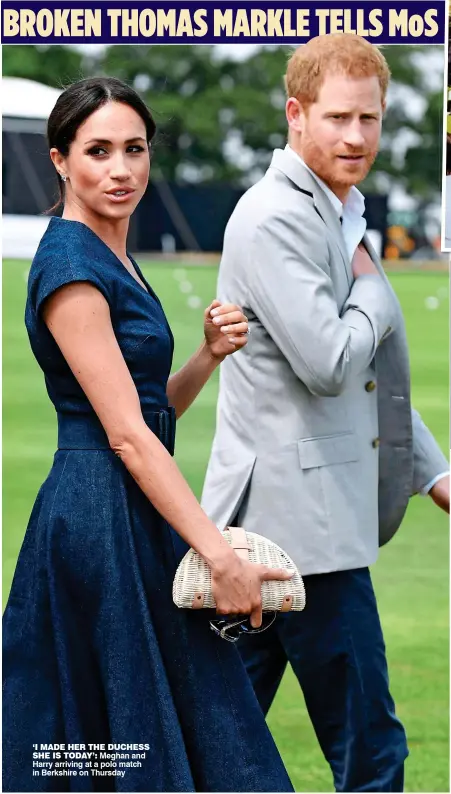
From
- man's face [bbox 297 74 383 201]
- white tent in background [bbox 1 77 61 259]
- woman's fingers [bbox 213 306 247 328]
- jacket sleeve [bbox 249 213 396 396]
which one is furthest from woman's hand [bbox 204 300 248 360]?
white tent in background [bbox 1 77 61 259]

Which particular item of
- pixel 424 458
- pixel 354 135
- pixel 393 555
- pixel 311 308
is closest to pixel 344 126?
pixel 354 135

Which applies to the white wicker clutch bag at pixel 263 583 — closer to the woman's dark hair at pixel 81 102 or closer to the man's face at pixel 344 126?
the woman's dark hair at pixel 81 102

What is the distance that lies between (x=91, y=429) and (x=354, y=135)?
3.45 feet

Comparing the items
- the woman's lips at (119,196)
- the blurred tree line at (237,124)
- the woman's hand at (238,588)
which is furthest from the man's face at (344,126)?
the blurred tree line at (237,124)

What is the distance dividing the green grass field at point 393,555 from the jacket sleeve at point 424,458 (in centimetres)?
93

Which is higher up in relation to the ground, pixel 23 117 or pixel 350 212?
pixel 350 212

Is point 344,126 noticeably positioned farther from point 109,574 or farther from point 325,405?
point 109,574

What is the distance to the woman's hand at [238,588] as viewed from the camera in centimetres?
283

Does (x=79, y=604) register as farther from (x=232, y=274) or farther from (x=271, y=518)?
(x=232, y=274)

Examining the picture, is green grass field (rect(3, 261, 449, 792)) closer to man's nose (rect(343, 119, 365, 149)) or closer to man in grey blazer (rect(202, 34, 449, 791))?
man in grey blazer (rect(202, 34, 449, 791))

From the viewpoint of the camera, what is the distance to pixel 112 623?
2.93m

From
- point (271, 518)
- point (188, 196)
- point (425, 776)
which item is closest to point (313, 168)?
point (271, 518)

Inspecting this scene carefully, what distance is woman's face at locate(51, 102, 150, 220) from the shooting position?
292 cm

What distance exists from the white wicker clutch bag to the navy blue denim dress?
12cm
